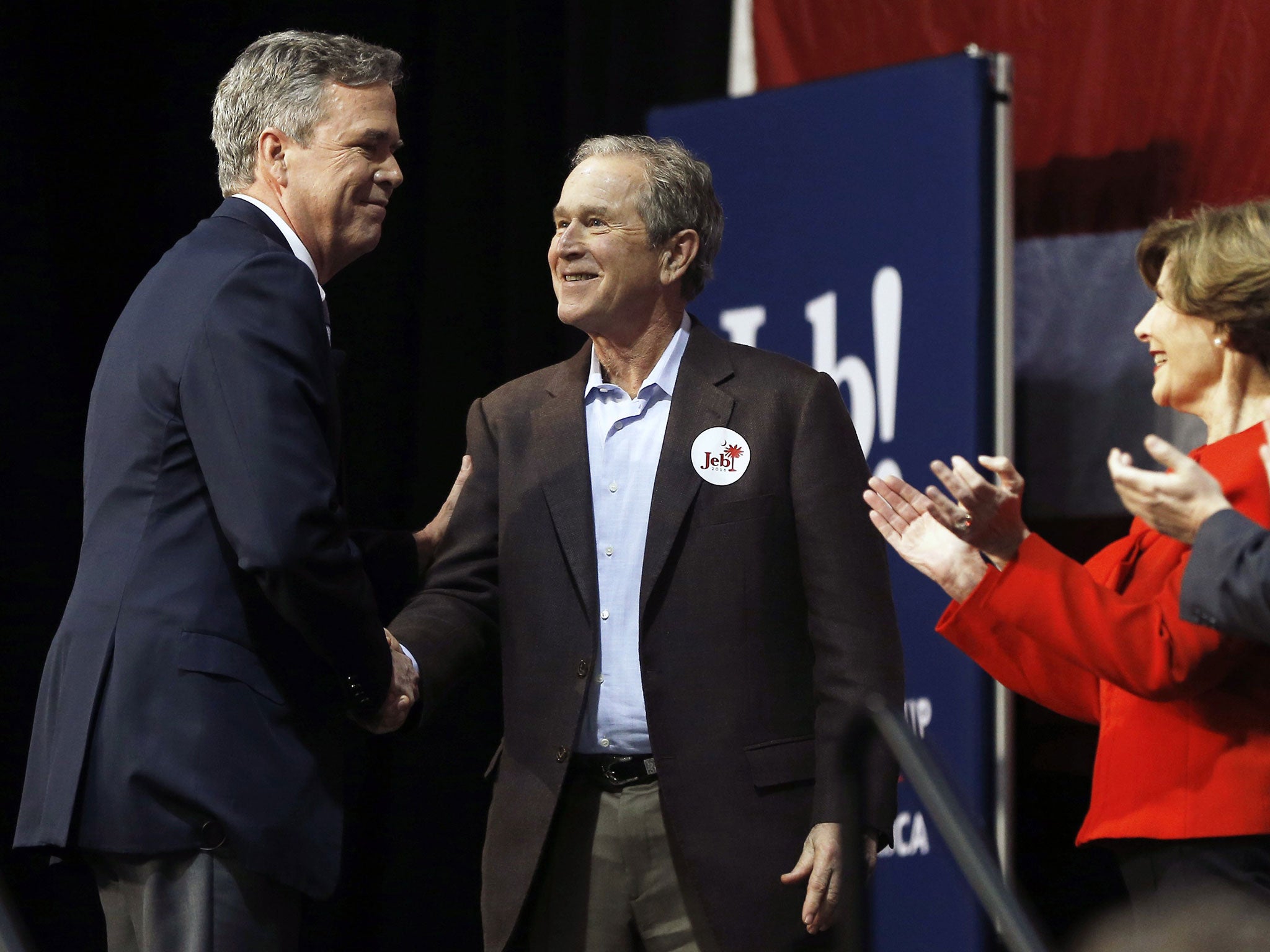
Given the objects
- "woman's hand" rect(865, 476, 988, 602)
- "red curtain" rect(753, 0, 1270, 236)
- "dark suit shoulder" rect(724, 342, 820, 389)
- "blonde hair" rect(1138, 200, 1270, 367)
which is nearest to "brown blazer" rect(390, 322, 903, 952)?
"dark suit shoulder" rect(724, 342, 820, 389)

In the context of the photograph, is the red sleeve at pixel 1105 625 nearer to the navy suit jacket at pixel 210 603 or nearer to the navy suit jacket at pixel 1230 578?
the navy suit jacket at pixel 1230 578

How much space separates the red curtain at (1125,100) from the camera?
3516 millimetres

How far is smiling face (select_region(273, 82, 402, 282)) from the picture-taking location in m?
2.40

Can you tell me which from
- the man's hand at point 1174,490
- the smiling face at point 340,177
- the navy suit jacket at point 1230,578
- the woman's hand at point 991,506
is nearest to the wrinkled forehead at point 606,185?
the smiling face at point 340,177

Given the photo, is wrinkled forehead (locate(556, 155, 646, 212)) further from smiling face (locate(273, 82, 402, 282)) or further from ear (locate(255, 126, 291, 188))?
ear (locate(255, 126, 291, 188))

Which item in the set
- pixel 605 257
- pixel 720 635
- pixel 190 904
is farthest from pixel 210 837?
pixel 605 257

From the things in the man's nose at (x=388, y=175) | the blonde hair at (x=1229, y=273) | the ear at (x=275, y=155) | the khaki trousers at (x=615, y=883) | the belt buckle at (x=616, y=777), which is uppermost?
the ear at (x=275, y=155)

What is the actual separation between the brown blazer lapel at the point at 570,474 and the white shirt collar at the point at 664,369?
19 mm

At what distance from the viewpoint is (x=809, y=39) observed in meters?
4.36

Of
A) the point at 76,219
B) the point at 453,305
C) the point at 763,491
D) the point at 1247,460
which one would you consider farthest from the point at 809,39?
the point at 1247,460

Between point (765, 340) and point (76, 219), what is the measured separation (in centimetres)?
164

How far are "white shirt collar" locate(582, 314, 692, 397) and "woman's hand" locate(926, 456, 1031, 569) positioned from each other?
20.5 inches

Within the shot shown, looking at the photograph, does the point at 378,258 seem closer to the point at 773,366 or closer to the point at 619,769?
the point at 773,366

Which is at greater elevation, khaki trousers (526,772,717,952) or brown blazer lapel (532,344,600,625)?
brown blazer lapel (532,344,600,625)
